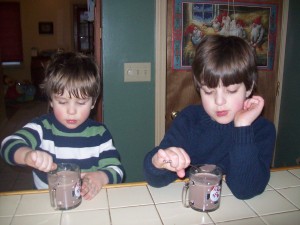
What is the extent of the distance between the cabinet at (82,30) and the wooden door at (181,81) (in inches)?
207

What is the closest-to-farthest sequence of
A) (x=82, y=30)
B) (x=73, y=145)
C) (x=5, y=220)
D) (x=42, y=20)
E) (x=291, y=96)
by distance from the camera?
(x=5, y=220) → (x=73, y=145) → (x=291, y=96) → (x=42, y=20) → (x=82, y=30)

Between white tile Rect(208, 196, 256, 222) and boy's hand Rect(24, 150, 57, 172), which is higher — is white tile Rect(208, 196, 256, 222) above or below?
below

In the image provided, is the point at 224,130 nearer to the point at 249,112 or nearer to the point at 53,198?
the point at 249,112

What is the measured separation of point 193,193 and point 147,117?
1515 millimetres

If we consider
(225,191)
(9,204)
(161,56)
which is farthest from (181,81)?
(9,204)

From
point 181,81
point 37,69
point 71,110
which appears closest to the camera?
point 71,110

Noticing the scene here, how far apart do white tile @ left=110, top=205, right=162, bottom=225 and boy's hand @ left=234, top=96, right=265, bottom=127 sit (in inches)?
15.3

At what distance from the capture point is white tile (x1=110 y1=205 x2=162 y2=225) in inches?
31.1

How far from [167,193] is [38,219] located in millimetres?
393

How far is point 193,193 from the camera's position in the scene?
0.86 m

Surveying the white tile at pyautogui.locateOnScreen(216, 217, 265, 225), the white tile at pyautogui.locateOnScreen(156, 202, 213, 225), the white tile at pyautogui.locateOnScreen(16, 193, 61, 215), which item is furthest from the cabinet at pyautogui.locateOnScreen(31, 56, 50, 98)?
the white tile at pyautogui.locateOnScreen(216, 217, 265, 225)

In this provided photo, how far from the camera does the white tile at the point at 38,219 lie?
788mm

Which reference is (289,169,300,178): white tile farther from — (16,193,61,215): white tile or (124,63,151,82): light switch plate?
(124,63,151,82): light switch plate

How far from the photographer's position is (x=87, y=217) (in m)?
0.81
